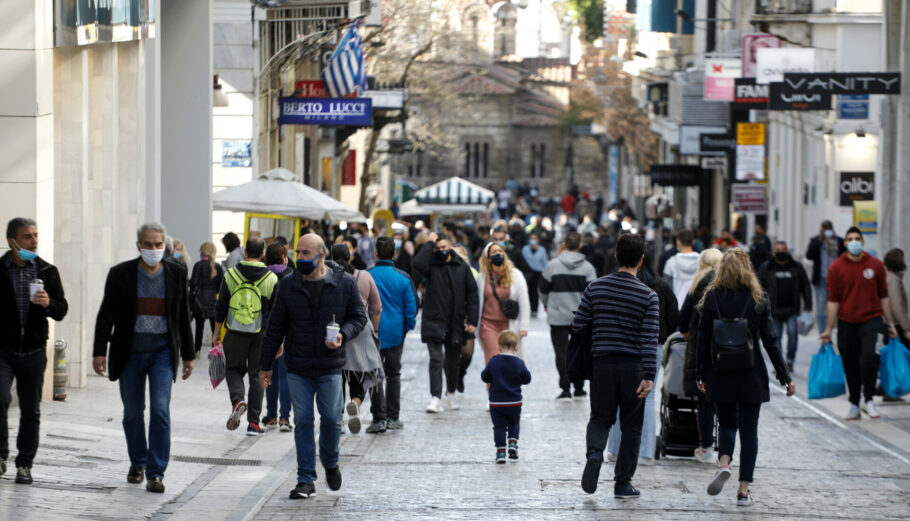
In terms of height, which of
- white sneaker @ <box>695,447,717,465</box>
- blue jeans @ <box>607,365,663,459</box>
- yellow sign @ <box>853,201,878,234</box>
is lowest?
white sneaker @ <box>695,447,717,465</box>

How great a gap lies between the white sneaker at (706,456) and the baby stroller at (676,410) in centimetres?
14

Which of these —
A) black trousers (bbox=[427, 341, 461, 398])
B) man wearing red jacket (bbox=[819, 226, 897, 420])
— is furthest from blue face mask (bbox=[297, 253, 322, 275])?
man wearing red jacket (bbox=[819, 226, 897, 420])

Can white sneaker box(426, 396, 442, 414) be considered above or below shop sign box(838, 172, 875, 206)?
below

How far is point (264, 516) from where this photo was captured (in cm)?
1006

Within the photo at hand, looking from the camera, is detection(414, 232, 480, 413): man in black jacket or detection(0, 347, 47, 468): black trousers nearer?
detection(0, 347, 47, 468): black trousers

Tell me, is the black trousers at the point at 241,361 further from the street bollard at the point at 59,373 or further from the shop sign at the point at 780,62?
the shop sign at the point at 780,62

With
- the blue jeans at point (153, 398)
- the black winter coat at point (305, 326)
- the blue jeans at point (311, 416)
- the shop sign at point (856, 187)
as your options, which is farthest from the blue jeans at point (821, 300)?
the blue jeans at point (153, 398)

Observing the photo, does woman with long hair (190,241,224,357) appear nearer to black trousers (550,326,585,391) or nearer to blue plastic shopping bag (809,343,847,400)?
black trousers (550,326,585,391)

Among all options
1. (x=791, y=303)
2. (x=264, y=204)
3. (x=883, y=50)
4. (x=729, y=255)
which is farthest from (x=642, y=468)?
(x=883, y=50)

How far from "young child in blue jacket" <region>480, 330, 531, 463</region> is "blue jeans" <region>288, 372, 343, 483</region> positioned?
2.32 meters

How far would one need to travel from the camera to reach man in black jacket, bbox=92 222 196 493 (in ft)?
34.1

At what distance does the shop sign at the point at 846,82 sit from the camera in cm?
2145

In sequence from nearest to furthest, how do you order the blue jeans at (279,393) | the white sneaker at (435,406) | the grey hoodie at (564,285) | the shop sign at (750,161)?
the blue jeans at (279,393)
the white sneaker at (435,406)
the grey hoodie at (564,285)
the shop sign at (750,161)

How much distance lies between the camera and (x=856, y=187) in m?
28.1
